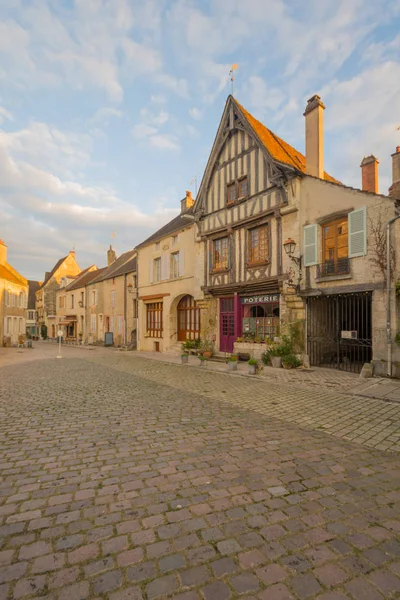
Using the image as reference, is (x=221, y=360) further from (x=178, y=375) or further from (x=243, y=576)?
(x=243, y=576)

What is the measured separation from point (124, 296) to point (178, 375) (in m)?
12.9

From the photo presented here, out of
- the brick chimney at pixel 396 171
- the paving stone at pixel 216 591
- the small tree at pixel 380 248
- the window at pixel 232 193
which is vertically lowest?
the paving stone at pixel 216 591

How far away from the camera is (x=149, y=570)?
5.95 ft

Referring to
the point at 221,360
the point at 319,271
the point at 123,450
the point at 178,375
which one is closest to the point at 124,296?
the point at 221,360

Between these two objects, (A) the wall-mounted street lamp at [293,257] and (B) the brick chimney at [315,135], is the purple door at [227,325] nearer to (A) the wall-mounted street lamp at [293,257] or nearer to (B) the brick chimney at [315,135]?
(A) the wall-mounted street lamp at [293,257]

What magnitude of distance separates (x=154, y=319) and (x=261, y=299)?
8.07m

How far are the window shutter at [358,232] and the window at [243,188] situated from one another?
14.7 feet

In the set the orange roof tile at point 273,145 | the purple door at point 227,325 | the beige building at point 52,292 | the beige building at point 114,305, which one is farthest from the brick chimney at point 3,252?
the orange roof tile at point 273,145

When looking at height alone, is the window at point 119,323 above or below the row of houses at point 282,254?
below

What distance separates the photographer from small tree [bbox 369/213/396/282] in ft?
26.3

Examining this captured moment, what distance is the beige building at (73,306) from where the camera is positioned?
89.7 feet

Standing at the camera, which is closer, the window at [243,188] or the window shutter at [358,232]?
the window shutter at [358,232]

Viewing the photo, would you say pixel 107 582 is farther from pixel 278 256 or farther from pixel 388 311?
pixel 278 256

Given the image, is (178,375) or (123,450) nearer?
(123,450)
